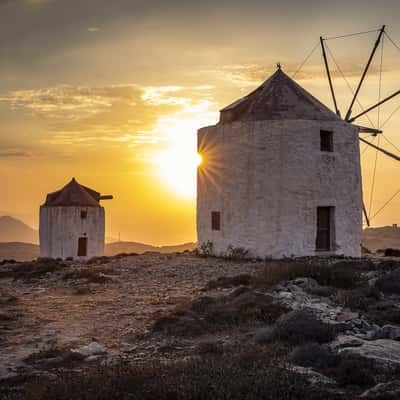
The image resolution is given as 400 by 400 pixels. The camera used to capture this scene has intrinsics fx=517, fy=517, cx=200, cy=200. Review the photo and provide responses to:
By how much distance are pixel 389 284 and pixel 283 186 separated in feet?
27.5

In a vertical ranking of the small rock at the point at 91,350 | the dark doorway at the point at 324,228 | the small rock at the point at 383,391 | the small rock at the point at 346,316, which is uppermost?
the dark doorway at the point at 324,228

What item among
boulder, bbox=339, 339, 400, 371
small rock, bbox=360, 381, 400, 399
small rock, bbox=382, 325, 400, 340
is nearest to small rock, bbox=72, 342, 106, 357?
boulder, bbox=339, 339, 400, 371

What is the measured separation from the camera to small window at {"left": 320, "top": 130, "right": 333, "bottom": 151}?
21875 mm

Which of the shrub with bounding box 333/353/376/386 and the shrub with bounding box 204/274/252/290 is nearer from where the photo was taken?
the shrub with bounding box 333/353/376/386

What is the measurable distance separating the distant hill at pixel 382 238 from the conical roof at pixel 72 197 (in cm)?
3275

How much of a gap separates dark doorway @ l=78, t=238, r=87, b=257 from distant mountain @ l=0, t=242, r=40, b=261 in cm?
4176

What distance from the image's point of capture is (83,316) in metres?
12.1

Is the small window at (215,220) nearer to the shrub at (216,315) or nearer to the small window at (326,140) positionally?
the small window at (326,140)

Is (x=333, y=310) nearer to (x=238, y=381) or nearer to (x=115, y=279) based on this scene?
(x=238, y=381)

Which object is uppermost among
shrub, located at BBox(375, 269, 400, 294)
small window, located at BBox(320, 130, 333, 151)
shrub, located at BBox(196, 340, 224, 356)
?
small window, located at BBox(320, 130, 333, 151)

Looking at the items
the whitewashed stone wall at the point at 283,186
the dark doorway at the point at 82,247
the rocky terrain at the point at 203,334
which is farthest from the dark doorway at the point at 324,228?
the dark doorway at the point at 82,247

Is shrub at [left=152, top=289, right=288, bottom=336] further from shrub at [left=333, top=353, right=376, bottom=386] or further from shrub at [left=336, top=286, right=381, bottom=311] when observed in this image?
shrub at [left=333, top=353, right=376, bottom=386]

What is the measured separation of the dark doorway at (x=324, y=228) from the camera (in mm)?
21761

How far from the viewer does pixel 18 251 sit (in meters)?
84.7
